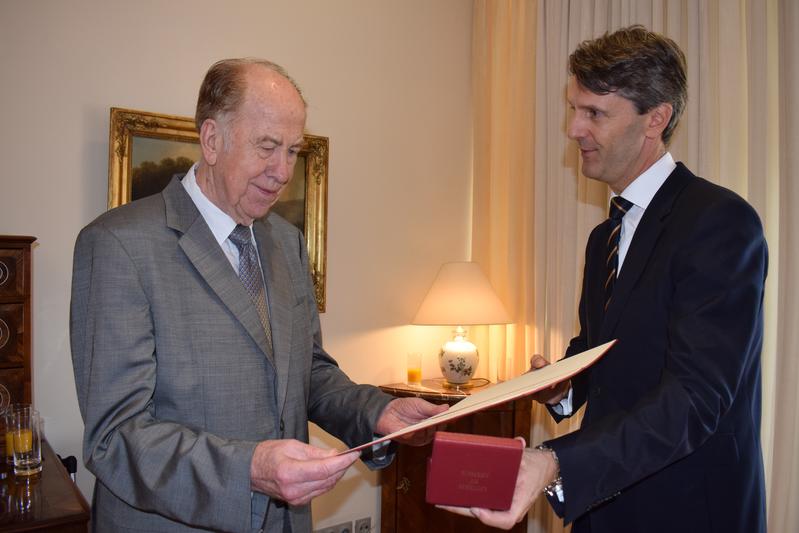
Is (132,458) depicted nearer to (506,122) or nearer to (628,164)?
(628,164)

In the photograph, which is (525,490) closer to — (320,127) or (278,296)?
(278,296)

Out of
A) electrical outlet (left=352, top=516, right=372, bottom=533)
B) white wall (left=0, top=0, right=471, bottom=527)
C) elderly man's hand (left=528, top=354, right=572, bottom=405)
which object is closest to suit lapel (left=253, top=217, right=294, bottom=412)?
elderly man's hand (left=528, top=354, right=572, bottom=405)

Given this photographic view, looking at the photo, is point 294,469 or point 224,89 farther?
point 224,89

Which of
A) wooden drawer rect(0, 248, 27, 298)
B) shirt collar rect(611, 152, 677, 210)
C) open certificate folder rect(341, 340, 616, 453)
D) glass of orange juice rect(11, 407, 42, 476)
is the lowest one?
glass of orange juice rect(11, 407, 42, 476)

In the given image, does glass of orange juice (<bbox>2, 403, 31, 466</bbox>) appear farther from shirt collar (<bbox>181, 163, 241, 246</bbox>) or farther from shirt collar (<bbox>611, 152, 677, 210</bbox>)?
shirt collar (<bbox>611, 152, 677, 210</bbox>)

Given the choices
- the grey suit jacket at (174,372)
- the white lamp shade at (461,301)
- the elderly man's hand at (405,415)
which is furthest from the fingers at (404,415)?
the white lamp shade at (461,301)

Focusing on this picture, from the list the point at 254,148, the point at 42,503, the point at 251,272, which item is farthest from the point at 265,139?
the point at 42,503

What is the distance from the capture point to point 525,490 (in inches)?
51.9

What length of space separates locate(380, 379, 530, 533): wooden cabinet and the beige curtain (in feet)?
0.88

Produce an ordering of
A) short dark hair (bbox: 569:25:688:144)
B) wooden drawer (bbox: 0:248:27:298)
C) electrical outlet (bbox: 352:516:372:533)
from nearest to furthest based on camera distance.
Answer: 1. short dark hair (bbox: 569:25:688:144)
2. wooden drawer (bbox: 0:248:27:298)
3. electrical outlet (bbox: 352:516:372:533)

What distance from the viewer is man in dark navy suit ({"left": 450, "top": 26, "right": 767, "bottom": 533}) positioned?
1392mm

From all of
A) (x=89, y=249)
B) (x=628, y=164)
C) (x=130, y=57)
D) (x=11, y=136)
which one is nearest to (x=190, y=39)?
(x=130, y=57)

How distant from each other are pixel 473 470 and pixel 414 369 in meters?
2.71

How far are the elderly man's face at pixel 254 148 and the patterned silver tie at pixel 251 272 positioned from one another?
5 centimetres
